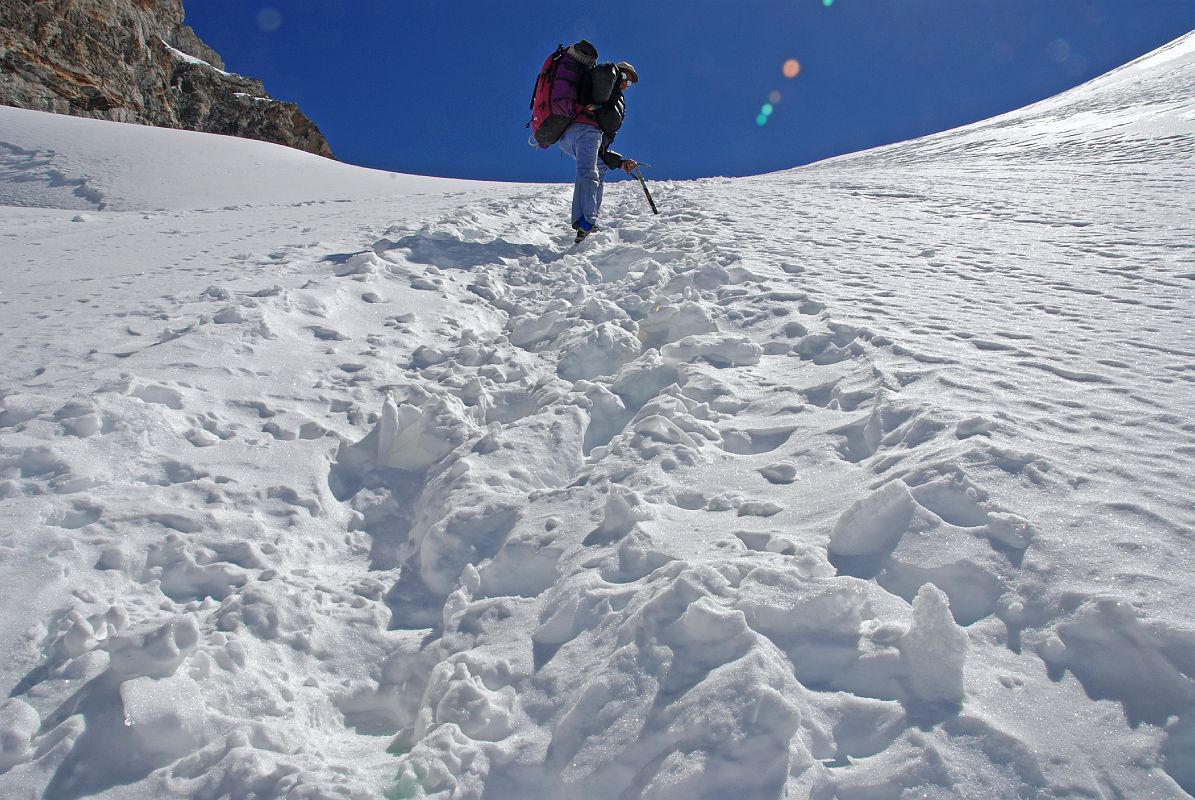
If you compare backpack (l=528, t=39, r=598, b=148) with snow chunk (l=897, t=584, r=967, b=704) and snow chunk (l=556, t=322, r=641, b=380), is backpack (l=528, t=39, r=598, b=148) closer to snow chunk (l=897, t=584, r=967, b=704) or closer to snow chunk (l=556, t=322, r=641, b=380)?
snow chunk (l=556, t=322, r=641, b=380)

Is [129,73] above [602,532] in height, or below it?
above

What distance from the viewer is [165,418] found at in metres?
2.86

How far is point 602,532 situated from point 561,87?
571 centimetres

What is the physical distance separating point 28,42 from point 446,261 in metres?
43.9

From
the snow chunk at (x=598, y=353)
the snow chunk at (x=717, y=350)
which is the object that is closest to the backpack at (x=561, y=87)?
the snow chunk at (x=598, y=353)

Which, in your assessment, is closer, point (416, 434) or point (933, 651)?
point (933, 651)

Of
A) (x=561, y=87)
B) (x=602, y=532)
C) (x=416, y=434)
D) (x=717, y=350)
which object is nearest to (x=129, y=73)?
(x=561, y=87)

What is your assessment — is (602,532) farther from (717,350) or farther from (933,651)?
(717,350)

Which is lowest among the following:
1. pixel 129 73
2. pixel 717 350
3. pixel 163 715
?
pixel 163 715

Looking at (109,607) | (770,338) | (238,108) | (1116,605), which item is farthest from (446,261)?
(238,108)

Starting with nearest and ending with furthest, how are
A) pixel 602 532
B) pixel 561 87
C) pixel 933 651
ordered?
pixel 933 651 < pixel 602 532 < pixel 561 87

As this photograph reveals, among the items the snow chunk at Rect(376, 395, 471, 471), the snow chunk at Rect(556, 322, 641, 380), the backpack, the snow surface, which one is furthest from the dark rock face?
the snow chunk at Rect(376, 395, 471, 471)

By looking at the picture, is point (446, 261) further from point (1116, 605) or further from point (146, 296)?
point (1116, 605)

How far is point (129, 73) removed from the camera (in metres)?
45.0
